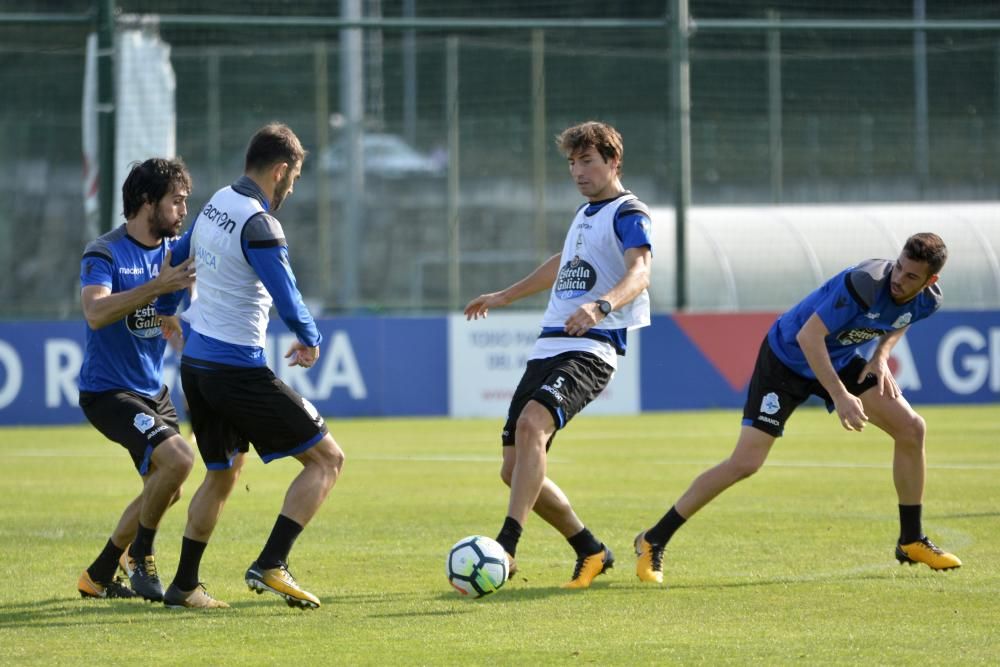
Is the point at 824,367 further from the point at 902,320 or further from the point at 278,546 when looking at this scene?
the point at 278,546

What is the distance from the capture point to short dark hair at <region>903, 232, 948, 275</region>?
7449 millimetres

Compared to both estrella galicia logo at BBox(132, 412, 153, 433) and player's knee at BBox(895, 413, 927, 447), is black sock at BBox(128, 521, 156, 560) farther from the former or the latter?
player's knee at BBox(895, 413, 927, 447)

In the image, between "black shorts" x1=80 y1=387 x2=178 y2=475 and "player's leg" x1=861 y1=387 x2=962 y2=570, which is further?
"player's leg" x1=861 y1=387 x2=962 y2=570

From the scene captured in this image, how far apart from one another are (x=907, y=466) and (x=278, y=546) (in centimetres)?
341

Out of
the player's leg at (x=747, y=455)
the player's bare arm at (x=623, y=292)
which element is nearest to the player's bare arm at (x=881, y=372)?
the player's leg at (x=747, y=455)

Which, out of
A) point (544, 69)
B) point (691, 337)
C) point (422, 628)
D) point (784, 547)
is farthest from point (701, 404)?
point (422, 628)

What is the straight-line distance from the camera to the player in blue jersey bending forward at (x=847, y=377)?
7.65m

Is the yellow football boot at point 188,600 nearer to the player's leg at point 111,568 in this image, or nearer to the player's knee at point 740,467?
the player's leg at point 111,568

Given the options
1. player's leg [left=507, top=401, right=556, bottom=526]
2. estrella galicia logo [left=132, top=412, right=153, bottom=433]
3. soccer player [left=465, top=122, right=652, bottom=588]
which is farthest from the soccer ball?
estrella galicia logo [left=132, top=412, right=153, bottom=433]

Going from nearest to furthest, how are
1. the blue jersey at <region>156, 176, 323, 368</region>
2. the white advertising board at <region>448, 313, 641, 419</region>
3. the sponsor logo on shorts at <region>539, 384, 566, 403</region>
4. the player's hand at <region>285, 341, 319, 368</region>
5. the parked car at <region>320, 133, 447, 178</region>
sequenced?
1. the blue jersey at <region>156, 176, 323, 368</region>
2. the player's hand at <region>285, 341, 319, 368</region>
3. the sponsor logo on shorts at <region>539, 384, 566, 403</region>
4. the white advertising board at <region>448, 313, 641, 419</region>
5. the parked car at <region>320, 133, 447, 178</region>

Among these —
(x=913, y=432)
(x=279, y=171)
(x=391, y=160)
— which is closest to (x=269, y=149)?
(x=279, y=171)

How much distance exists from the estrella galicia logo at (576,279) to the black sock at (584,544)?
121 centimetres

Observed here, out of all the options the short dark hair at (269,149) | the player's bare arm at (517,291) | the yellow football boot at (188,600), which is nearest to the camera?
the short dark hair at (269,149)

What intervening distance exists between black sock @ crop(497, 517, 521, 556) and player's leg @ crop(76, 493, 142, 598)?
1782 millimetres
